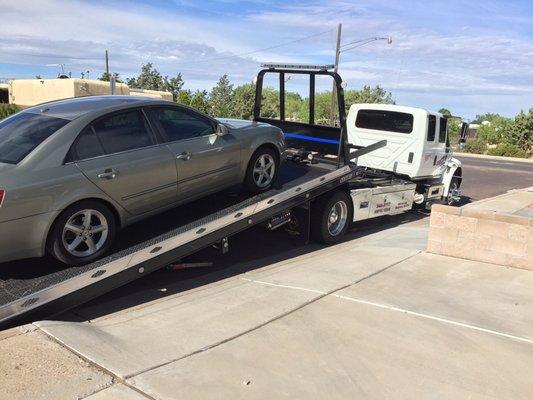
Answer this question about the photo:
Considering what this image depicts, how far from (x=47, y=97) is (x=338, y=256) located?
34.7 m

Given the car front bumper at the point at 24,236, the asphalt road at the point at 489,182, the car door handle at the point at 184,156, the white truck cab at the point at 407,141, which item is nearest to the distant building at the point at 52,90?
the asphalt road at the point at 489,182

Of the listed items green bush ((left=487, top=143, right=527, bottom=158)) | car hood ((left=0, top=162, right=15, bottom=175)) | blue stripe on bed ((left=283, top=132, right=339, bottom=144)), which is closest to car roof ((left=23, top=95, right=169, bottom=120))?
car hood ((left=0, top=162, right=15, bottom=175))

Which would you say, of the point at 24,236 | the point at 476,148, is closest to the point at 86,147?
the point at 24,236

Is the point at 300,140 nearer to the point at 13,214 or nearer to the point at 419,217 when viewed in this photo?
the point at 419,217

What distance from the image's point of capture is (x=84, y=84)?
33.9m

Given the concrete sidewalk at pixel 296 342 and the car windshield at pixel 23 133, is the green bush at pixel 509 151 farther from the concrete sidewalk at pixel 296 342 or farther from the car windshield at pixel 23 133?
the car windshield at pixel 23 133

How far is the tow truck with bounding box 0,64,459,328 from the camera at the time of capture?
4.80 meters

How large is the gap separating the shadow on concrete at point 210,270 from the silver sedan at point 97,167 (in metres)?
0.69

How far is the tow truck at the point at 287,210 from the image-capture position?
480 cm

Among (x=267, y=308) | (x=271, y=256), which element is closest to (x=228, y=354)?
(x=267, y=308)

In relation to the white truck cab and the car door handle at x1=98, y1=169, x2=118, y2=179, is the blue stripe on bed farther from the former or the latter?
the car door handle at x1=98, y1=169, x2=118, y2=179

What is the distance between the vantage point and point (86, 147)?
16.9 feet

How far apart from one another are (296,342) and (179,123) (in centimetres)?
288

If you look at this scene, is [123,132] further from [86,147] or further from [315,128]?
[315,128]
